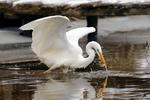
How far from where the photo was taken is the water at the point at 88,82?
24.0ft

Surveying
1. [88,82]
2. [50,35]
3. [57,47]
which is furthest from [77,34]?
[88,82]

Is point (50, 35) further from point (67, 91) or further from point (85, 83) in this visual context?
point (67, 91)

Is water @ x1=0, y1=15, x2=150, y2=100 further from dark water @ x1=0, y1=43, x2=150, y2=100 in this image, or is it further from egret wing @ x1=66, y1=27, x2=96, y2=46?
egret wing @ x1=66, y1=27, x2=96, y2=46

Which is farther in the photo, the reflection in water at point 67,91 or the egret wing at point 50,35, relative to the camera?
the egret wing at point 50,35

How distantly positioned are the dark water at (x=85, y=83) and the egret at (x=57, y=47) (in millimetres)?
261

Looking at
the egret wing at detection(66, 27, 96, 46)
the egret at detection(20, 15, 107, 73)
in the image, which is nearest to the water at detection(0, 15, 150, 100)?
the egret at detection(20, 15, 107, 73)

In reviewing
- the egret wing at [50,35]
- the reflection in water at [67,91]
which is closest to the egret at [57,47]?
the egret wing at [50,35]

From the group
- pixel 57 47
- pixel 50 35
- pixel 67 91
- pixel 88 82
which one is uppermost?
pixel 50 35

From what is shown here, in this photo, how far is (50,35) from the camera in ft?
32.1

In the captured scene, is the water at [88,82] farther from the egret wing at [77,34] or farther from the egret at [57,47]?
the egret wing at [77,34]

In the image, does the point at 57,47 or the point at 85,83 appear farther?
the point at 57,47

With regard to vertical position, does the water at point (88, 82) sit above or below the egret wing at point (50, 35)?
below

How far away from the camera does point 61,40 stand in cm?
996

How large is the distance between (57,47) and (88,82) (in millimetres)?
1712
